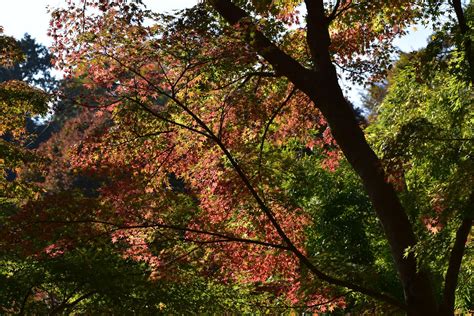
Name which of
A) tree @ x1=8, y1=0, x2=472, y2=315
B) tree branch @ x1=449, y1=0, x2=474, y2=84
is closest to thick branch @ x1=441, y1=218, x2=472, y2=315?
tree @ x1=8, y1=0, x2=472, y2=315

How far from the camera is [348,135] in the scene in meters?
5.88

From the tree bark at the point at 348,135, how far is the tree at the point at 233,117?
1 cm

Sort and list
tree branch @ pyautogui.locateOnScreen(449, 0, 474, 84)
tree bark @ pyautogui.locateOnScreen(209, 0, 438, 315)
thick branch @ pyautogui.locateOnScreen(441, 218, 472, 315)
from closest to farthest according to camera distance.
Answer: tree branch @ pyautogui.locateOnScreen(449, 0, 474, 84), thick branch @ pyautogui.locateOnScreen(441, 218, 472, 315), tree bark @ pyautogui.locateOnScreen(209, 0, 438, 315)

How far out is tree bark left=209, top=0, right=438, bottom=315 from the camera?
5711 millimetres

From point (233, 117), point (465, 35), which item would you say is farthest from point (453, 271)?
point (233, 117)

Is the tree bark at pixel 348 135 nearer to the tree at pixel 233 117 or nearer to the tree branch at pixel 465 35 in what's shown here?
the tree at pixel 233 117

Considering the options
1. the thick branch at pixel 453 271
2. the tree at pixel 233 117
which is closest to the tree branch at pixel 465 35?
the tree at pixel 233 117

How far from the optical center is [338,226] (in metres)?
12.9

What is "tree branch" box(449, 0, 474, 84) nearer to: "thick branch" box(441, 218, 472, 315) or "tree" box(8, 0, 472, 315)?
"tree" box(8, 0, 472, 315)

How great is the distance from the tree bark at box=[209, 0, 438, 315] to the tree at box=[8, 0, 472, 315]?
0.01 meters

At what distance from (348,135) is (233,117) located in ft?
5.60

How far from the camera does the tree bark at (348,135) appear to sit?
571 cm

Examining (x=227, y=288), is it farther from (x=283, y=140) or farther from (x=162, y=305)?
(x=283, y=140)

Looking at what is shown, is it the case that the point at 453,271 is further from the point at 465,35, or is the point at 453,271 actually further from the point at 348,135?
the point at 465,35
